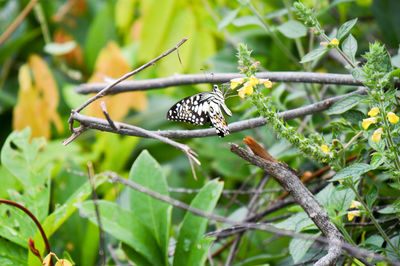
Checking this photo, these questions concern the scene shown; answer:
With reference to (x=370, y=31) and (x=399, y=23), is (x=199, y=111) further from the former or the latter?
(x=370, y=31)

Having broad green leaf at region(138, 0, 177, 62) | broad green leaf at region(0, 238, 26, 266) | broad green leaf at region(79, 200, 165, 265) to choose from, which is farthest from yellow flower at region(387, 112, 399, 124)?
broad green leaf at region(138, 0, 177, 62)

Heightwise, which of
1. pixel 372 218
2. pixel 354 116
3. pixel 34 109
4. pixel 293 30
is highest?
pixel 293 30

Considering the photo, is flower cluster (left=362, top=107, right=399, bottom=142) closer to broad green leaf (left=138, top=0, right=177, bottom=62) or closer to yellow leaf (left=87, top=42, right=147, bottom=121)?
broad green leaf (left=138, top=0, right=177, bottom=62)

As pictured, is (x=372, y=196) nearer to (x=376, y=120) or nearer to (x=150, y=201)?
(x=376, y=120)

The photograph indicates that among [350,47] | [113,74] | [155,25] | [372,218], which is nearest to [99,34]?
[113,74]

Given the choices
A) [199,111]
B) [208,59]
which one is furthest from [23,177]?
[208,59]

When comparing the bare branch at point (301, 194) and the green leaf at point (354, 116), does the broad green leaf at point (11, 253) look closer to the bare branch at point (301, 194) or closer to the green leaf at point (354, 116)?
the bare branch at point (301, 194)
